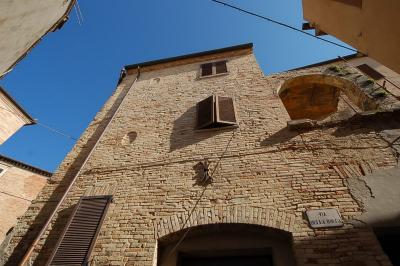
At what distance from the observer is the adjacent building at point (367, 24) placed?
320 cm

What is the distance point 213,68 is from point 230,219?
6534mm

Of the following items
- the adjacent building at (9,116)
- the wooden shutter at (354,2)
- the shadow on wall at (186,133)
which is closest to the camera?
the wooden shutter at (354,2)

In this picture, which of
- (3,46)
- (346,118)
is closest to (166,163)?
(3,46)

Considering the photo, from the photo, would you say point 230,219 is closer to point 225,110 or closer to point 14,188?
point 225,110

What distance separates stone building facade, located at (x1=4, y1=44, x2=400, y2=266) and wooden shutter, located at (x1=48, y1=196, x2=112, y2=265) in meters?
0.03

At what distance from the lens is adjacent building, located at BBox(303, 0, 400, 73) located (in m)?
3.20

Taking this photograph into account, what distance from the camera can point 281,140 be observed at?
5367mm

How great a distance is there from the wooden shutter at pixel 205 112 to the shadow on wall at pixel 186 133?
185mm

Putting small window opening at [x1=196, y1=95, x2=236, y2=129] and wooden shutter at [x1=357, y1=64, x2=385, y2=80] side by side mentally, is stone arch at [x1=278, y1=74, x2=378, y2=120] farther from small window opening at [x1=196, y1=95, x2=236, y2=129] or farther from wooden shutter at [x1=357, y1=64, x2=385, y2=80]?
wooden shutter at [x1=357, y1=64, x2=385, y2=80]

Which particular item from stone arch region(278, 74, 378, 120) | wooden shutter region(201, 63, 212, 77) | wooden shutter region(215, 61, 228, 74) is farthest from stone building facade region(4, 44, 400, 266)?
wooden shutter region(201, 63, 212, 77)

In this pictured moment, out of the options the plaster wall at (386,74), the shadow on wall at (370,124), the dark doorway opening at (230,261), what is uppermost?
the plaster wall at (386,74)

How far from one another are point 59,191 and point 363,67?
44.8ft

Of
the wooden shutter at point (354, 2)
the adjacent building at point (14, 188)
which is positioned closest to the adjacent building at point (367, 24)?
the wooden shutter at point (354, 2)

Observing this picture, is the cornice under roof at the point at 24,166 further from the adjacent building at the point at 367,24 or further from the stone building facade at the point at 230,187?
the adjacent building at the point at 367,24
